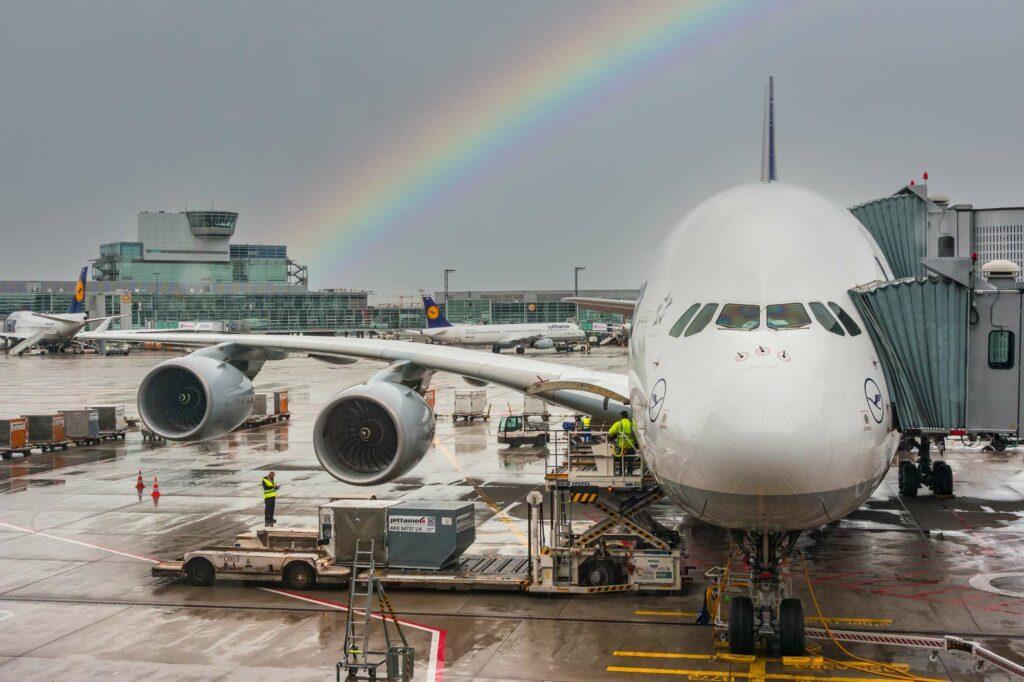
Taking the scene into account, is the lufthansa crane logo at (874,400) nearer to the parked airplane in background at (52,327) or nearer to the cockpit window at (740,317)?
the cockpit window at (740,317)

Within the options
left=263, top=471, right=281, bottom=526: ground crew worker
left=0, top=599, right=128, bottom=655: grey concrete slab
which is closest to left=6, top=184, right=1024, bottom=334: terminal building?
left=263, top=471, right=281, bottom=526: ground crew worker

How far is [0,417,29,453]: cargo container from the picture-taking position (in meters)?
35.0

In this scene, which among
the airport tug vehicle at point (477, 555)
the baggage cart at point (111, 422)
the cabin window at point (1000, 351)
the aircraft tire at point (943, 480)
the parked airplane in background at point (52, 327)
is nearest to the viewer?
the cabin window at point (1000, 351)

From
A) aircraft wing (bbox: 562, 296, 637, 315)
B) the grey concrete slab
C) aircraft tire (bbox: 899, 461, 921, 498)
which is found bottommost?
the grey concrete slab

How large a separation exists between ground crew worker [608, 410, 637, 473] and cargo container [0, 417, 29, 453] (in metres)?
25.6

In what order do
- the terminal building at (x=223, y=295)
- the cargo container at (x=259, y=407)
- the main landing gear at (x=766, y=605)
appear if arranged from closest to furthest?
1. the main landing gear at (x=766, y=605)
2. the cargo container at (x=259, y=407)
3. the terminal building at (x=223, y=295)

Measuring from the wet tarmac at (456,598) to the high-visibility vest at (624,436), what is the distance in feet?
7.84

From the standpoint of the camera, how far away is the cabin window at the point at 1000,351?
12.9 meters

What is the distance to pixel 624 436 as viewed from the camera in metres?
16.5

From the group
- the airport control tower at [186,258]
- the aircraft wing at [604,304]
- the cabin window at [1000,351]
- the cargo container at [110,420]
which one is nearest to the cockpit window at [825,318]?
the cabin window at [1000,351]

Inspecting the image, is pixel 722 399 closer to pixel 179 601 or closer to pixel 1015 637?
pixel 1015 637

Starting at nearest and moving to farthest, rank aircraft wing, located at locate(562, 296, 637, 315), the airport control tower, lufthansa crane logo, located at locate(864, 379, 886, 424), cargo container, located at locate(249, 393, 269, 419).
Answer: lufthansa crane logo, located at locate(864, 379, 886, 424) → aircraft wing, located at locate(562, 296, 637, 315) → cargo container, located at locate(249, 393, 269, 419) → the airport control tower

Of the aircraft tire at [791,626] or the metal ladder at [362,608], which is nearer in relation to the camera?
the metal ladder at [362,608]

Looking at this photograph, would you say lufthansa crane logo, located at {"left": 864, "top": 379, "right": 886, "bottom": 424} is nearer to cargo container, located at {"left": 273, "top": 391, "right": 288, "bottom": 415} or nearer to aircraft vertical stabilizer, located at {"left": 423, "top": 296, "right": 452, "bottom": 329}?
cargo container, located at {"left": 273, "top": 391, "right": 288, "bottom": 415}
